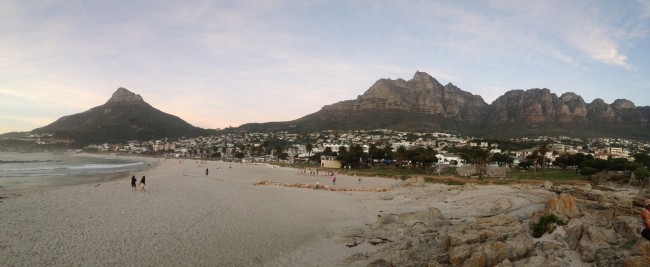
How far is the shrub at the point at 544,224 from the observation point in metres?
12.5

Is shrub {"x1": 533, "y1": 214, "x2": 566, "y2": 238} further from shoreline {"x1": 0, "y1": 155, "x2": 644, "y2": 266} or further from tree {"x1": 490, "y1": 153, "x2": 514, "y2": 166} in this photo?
tree {"x1": 490, "y1": 153, "x2": 514, "y2": 166}

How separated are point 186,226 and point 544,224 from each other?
15112 millimetres

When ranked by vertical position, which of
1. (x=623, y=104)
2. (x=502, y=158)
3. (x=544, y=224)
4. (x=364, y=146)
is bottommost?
(x=502, y=158)

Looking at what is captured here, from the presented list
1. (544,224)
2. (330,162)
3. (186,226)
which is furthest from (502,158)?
(186,226)

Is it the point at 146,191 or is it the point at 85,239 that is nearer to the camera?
the point at 85,239

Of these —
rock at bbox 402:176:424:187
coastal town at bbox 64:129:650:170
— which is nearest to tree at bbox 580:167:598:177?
rock at bbox 402:176:424:187

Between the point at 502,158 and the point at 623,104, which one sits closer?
the point at 502,158

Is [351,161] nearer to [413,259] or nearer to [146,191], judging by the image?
[146,191]

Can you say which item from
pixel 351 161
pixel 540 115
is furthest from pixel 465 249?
pixel 540 115

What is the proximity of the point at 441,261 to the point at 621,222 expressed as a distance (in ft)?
19.3

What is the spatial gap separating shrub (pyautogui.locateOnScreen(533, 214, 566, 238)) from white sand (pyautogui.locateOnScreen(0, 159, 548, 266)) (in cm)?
603

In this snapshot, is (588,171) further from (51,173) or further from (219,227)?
(51,173)

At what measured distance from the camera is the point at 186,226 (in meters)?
17.7

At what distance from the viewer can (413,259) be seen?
36.5 feet
